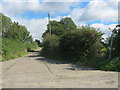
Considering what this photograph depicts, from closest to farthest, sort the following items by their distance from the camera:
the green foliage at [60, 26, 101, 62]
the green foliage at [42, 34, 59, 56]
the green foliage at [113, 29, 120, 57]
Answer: the green foliage at [113, 29, 120, 57] → the green foliage at [60, 26, 101, 62] → the green foliage at [42, 34, 59, 56]

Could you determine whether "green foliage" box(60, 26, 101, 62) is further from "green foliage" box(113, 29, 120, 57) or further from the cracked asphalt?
the cracked asphalt

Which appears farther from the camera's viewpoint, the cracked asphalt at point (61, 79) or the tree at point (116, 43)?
the tree at point (116, 43)

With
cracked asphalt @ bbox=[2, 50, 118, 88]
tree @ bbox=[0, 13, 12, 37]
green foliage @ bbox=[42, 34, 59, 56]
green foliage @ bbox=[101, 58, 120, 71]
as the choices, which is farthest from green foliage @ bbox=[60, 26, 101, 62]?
tree @ bbox=[0, 13, 12, 37]

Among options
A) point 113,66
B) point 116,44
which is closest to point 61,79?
point 113,66

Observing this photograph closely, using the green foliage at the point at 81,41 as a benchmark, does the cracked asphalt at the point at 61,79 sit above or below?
below

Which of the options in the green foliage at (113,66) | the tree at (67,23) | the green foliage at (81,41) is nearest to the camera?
the green foliage at (113,66)

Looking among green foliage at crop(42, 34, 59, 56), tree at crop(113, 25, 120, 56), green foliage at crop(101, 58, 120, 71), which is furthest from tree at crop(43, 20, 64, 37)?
green foliage at crop(101, 58, 120, 71)

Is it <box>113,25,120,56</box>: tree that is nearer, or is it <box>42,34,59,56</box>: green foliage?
<box>113,25,120,56</box>: tree

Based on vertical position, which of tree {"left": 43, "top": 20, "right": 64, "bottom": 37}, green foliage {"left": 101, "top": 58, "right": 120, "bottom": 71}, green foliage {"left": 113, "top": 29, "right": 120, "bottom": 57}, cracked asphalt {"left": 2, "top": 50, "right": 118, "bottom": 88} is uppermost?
tree {"left": 43, "top": 20, "right": 64, "bottom": 37}

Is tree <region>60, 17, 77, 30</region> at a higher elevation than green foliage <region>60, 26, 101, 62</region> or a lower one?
higher

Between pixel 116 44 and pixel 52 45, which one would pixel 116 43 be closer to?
pixel 116 44

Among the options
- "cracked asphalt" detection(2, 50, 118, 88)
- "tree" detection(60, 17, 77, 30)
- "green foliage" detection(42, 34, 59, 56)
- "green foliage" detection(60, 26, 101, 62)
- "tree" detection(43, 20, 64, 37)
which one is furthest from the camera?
"tree" detection(60, 17, 77, 30)

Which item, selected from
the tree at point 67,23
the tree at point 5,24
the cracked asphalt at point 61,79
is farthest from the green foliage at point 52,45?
the tree at point 5,24

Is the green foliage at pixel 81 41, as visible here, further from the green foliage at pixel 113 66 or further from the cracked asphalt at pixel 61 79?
the cracked asphalt at pixel 61 79
